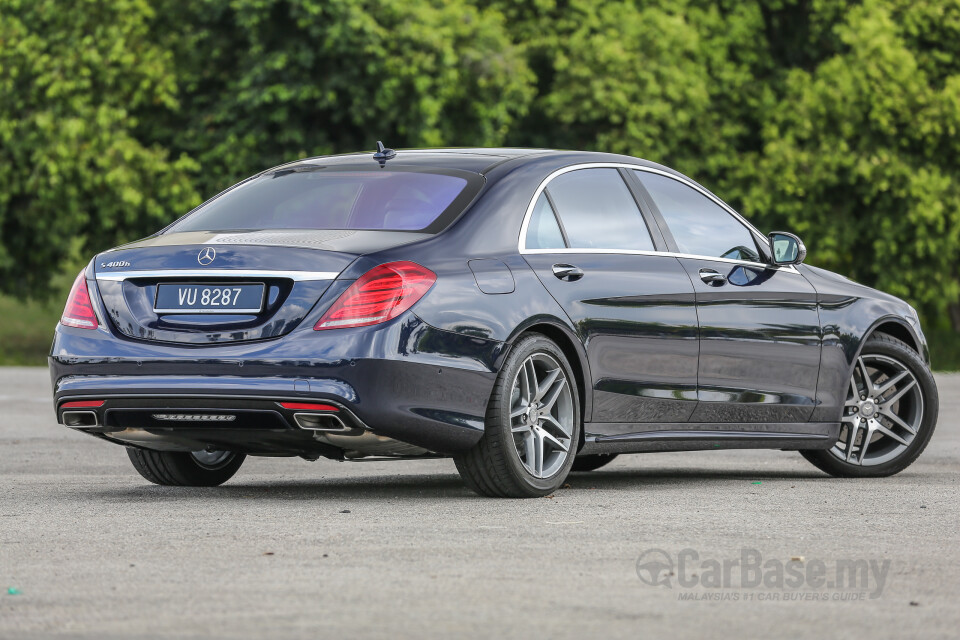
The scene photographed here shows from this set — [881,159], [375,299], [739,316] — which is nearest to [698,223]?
[739,316]

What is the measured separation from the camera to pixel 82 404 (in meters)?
7.73

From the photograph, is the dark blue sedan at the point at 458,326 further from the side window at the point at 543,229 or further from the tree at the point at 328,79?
the tree at the point at 328,79

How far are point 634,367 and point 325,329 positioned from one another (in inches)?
69.8

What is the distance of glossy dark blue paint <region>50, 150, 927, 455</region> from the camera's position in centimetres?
734

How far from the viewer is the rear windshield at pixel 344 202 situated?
795 cm

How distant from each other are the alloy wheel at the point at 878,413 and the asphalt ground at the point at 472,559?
0.44m

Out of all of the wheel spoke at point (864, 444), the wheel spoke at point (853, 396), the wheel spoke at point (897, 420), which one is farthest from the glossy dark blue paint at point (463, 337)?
the wheel spoke at point (897, 420)

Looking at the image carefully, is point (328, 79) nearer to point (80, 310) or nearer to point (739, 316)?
point (739, 316)

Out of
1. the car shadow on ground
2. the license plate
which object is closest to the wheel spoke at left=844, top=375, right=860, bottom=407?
the car shadow on ground

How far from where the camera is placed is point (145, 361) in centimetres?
752

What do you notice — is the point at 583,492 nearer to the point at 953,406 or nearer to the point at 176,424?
the point at 176,424

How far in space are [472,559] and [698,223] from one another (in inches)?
141

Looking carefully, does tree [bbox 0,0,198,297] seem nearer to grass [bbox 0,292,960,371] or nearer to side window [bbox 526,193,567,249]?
grass [bbox 0,292,960,371]

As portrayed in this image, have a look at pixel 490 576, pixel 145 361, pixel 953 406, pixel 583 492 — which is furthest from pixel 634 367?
pixel 953 406
